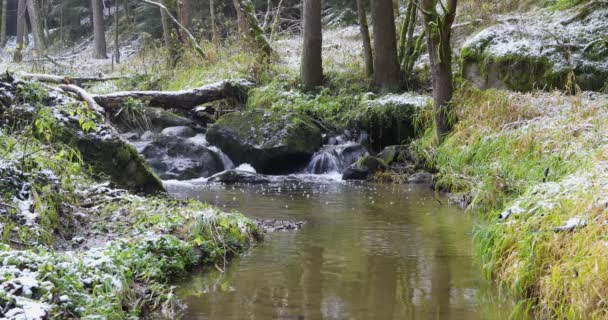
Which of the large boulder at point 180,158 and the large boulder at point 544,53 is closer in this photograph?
the large boulder at point 544,53

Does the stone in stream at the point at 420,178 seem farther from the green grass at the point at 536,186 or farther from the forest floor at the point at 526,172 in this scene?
the green grass at the point at 536,186

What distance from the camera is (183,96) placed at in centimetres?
1588

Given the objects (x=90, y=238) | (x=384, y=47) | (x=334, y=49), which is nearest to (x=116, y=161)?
(x=90, y=238)

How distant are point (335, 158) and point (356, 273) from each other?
26.3 ft

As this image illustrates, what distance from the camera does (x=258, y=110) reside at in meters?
14.8

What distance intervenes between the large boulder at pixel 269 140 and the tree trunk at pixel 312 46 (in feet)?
7.70

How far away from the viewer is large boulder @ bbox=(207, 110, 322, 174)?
1368 centimetres

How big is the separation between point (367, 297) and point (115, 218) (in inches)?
117

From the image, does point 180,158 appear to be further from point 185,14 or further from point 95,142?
point 185,14

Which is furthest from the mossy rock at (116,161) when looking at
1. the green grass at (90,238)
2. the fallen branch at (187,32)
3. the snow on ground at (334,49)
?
the fallen branch at (187,32)

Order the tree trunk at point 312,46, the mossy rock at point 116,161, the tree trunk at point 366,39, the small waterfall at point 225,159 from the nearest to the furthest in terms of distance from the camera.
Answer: the mossy rock at point 116,161
the small waterfall at point 225,159
the tree trunk at point 366,39
the tree trunk at point 312,46

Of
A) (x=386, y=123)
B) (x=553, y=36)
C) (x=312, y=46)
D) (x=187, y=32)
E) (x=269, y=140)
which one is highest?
(x=187, y=32)

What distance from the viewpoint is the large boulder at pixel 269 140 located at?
44.9 ft

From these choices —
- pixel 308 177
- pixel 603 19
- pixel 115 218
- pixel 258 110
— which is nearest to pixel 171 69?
pixel 258 110
